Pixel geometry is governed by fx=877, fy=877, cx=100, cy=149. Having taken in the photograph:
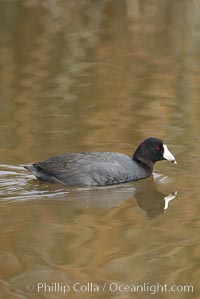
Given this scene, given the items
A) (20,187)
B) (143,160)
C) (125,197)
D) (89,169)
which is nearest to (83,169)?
(89,169)

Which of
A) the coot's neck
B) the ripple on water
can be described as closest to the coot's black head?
the coot's neck

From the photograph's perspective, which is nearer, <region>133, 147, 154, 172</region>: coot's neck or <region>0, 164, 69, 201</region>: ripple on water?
<region>0, 164, 69, 201</region>: ripple on water

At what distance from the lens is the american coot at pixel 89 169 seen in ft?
27.8

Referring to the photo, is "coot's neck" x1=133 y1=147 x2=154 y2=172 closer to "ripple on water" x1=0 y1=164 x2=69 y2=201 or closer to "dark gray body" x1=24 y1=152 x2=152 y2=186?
"dark gray body" x1=24 y1=152 x2=152 y2=186

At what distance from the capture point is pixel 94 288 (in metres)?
6.03

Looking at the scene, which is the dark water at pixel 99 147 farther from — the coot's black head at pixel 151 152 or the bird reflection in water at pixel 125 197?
the coot's black head at pixel 151 152

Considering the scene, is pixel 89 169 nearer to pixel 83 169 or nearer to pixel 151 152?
pixel 83 169

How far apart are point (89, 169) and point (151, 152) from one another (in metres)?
0.78

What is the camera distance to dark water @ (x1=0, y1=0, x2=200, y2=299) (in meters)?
6.43

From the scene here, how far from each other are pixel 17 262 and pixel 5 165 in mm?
2465

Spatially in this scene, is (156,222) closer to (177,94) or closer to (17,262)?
(17,262)

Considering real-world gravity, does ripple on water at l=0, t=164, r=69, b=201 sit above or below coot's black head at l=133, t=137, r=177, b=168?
below

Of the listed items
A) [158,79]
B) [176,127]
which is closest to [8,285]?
[176,127]

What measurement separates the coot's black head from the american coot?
0.04 metres
